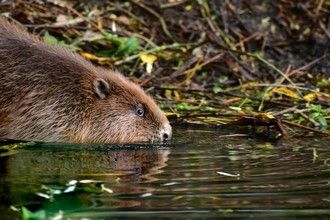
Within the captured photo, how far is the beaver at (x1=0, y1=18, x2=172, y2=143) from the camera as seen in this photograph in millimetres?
7168

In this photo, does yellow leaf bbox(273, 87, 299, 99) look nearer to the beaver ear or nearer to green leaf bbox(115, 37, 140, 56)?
green leaf bbox(115, 37, 140, 56)

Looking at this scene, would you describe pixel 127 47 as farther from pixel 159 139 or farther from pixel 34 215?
pixel 34 215

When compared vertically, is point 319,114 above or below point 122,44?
below

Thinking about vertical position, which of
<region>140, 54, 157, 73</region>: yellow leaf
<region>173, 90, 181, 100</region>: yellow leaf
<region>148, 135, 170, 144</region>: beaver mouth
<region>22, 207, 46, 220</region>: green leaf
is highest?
<region>140, 54, 157, 73</region>: yellow leaf

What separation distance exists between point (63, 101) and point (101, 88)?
32cm

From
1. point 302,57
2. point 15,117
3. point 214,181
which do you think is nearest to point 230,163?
point 214,181

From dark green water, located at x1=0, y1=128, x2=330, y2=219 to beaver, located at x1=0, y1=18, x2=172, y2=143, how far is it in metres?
0.31

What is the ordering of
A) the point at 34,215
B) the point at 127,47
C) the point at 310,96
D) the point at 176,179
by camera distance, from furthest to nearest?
the point at 127,47, the point at 310,96, the point at 176,179, the point at 34,215

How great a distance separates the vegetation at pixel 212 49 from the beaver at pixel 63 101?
563mm

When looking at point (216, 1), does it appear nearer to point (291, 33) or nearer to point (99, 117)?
point (291, 33)

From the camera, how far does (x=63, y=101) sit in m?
7.29

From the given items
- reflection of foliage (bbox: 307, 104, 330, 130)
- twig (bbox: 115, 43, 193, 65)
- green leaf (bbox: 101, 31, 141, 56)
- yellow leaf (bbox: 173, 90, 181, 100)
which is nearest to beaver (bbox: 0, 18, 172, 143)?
yellow leaf (bbox: 173, 90, 181, 100)

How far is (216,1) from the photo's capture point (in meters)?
10.9

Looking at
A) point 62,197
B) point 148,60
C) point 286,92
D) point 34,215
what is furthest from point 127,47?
point 34,215
